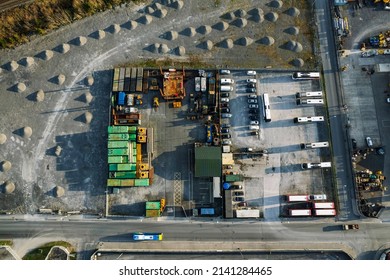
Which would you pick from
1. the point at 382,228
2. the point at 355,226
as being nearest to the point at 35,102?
the point at 355,226

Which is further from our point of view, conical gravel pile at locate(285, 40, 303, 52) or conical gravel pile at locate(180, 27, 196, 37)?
conical gravel pile at locate(180, 27, 196, 37)

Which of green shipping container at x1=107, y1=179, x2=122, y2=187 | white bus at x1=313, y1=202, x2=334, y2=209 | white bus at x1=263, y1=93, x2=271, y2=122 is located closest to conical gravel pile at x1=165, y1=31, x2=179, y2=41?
white bus at x1=263, y1=93, x2=271, y2=122

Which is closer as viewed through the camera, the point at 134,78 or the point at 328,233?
the point at 328,233

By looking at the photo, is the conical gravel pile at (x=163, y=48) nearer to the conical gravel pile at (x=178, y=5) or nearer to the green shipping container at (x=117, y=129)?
the conical gravel pile at (x=178, y=5)

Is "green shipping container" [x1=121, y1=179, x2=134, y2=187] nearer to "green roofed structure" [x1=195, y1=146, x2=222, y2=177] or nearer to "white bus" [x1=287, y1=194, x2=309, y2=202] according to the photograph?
"green roofed structure" [x1=195, y1=146, x2=222, y2=177]

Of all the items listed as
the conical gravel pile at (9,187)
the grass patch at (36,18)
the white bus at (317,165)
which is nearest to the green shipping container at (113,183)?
the conical gravel pile at (9,187)

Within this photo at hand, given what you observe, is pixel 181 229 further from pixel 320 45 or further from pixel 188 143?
pixel 320 45

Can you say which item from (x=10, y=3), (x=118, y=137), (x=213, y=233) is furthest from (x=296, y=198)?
(x=10, y=3)
